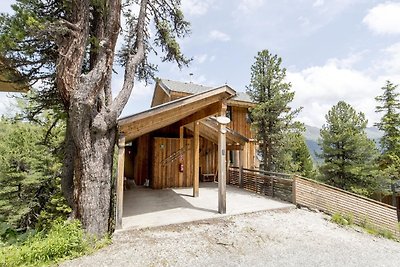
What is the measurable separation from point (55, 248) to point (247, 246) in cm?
389

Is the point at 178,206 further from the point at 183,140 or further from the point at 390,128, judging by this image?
the point at 390,128

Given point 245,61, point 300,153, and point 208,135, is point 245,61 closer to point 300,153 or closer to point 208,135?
point 208,135

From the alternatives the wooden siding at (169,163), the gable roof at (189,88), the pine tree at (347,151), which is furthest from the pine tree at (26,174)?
the pine tree at (347,151)

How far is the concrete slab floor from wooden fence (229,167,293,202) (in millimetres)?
475

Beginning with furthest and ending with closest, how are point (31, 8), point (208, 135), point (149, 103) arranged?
1. point (149, 103)
2. point (208, 135)
3. point (31, 8)

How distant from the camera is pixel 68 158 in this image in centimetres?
571

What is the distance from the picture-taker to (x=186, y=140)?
11.5m

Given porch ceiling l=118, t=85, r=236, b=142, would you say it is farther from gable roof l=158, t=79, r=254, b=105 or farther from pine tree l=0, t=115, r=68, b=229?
pine tree l=0, t=115, r=68, b=229

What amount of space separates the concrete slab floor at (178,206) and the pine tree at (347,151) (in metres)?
7.89

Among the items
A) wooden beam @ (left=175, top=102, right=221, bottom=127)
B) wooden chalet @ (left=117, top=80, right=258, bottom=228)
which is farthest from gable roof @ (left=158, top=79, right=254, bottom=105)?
wooden beam @ (left=175, top=102, right=221, bottom=127)

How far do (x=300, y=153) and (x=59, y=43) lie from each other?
79.6ft

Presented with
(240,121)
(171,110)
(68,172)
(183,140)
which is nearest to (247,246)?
(171,110)

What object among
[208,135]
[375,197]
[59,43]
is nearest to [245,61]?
[208,135]

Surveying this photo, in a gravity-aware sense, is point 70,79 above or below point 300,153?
above
